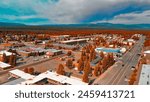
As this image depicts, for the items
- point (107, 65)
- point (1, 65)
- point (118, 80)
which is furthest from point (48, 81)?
point (107, 65)

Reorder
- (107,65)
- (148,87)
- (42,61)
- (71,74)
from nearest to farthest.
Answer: (148,87) < (71,74) < (107,65) < (42,61)

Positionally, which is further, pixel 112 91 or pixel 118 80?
pixel 118 80

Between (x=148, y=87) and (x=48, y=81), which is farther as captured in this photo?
(x=48, y=81)

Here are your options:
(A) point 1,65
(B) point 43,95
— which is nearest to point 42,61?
(A) point 1,65

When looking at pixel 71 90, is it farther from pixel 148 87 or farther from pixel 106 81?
pixel 106 81

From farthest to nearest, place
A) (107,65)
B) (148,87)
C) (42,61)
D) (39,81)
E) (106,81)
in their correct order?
(42,61) → (107,65) → (106,81) → (39,81) → (148,87)

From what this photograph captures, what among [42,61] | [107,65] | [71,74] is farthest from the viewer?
[42,61]

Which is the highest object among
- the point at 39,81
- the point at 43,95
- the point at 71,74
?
the point at 43,95

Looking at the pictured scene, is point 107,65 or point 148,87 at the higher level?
point 148,87

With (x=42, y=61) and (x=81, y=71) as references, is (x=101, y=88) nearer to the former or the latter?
(x=81, y=71)
